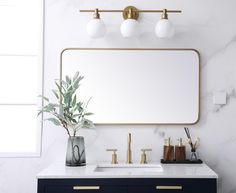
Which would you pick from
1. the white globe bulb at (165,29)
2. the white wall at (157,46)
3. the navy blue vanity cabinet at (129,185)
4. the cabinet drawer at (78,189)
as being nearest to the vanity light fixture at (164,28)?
the white globe bulb at (165,29)

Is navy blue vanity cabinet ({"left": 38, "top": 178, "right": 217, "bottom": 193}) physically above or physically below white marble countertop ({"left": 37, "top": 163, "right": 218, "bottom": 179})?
below

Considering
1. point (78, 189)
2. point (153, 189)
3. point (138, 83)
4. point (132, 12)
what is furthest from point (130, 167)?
point (132, 12)

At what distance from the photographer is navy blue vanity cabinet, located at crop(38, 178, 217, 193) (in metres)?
2.41

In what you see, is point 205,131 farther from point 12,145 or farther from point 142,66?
point 12,145

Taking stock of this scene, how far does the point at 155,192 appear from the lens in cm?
243

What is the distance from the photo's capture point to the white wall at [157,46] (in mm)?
2973

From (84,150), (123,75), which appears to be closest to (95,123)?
(84,150)

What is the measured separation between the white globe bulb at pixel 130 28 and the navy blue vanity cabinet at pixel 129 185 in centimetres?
110

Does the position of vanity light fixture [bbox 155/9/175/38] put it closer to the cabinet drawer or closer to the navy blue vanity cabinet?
the navy blue vanity cabinet

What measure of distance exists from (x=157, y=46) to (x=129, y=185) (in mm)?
1164

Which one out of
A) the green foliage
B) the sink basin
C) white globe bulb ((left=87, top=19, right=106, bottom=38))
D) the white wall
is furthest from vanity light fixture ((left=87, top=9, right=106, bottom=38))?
the sink basin

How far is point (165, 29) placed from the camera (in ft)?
9.33

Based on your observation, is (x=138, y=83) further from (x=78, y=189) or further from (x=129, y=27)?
(x=78, y=189)

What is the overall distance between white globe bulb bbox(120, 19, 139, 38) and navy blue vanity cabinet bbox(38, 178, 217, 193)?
110 centimetres
